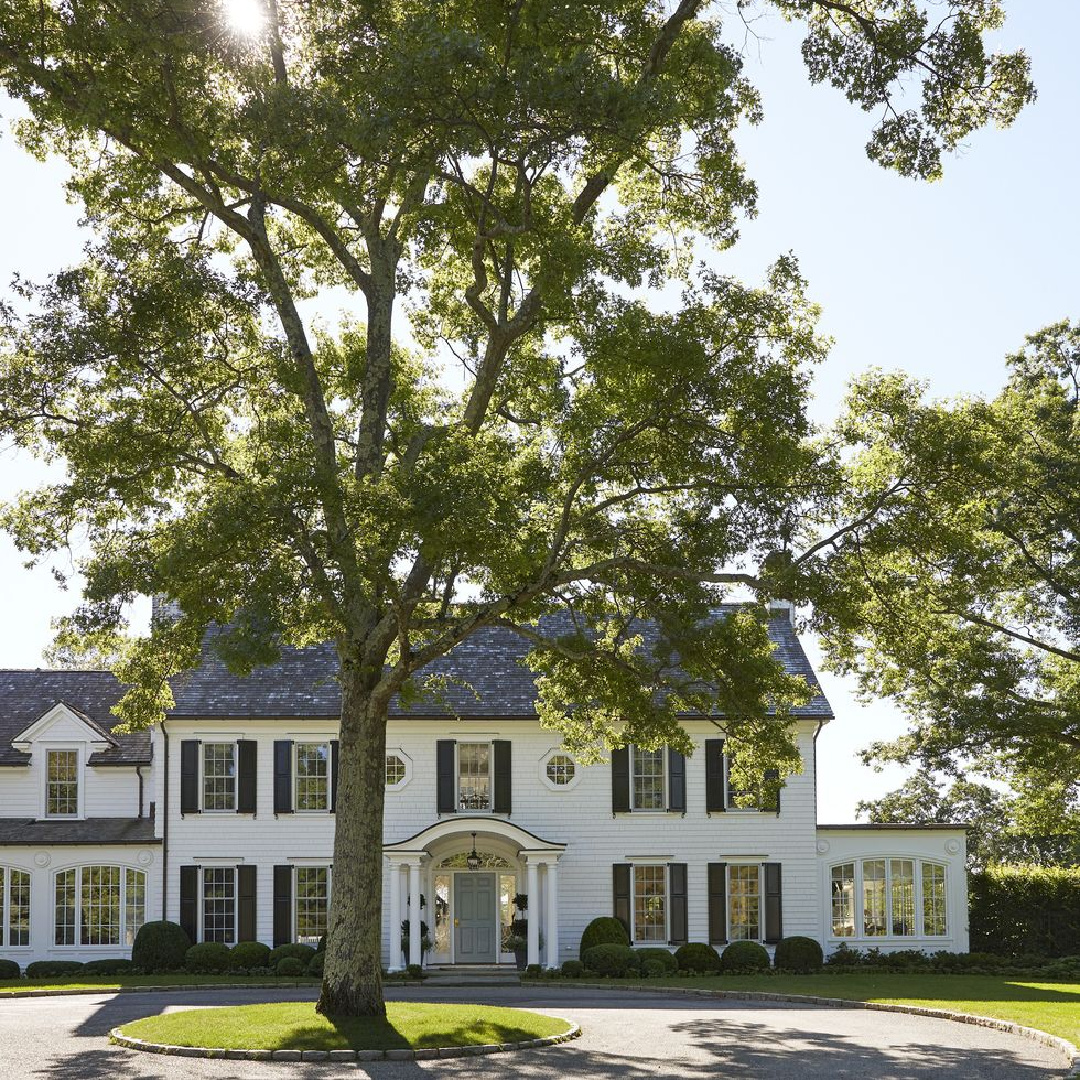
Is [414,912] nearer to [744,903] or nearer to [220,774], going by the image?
[220,774]

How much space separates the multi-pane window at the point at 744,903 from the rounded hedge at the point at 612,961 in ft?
9.82

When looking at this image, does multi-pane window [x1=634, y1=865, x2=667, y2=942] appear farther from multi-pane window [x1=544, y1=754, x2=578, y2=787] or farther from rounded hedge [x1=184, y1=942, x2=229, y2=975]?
rounded hedge [x1=184, y1=942, x2=229, y2=975]

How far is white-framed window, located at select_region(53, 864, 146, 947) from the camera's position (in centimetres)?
3244

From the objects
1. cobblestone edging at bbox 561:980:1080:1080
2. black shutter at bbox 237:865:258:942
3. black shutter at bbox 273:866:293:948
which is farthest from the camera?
black shutter at bbox 237:865:258:942

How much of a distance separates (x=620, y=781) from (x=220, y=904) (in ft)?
29.7

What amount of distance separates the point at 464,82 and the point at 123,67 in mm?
4182

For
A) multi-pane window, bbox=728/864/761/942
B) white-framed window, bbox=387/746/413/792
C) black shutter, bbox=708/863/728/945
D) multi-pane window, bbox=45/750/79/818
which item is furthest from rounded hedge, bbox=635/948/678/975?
multi-pane window, bbox=45/750/79/818

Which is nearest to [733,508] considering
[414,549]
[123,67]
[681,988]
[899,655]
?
[899,655]

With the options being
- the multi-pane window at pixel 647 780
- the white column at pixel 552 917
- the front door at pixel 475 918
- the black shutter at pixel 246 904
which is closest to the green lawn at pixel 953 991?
the white column at pixel 552 917

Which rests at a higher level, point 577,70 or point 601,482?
point 577,70

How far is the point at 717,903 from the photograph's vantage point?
3275 cm

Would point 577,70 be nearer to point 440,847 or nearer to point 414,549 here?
A: point 414,549

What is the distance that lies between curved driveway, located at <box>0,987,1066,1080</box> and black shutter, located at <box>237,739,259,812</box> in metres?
9.99

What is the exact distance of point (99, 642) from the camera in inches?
741
